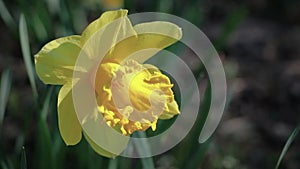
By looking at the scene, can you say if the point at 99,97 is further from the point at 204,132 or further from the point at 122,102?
the point at 204,132

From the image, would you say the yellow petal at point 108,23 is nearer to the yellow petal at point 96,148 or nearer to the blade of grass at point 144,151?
the yellow petal at point 96,148

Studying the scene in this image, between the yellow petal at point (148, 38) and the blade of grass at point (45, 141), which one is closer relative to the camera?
the yellow petal at point (148, 38)

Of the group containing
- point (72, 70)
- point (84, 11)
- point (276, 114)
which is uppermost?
point (72, 70)

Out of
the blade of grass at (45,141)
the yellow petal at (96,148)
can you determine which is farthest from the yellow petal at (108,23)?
the blade of grass at (45,141)

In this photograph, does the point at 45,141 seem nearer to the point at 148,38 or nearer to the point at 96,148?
the point at 96,148

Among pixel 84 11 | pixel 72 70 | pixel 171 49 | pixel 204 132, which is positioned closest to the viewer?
pixel 72 70

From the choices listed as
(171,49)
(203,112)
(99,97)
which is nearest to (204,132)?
(203,112)

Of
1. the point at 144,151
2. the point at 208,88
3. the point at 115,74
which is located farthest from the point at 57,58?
the point at 208,88
